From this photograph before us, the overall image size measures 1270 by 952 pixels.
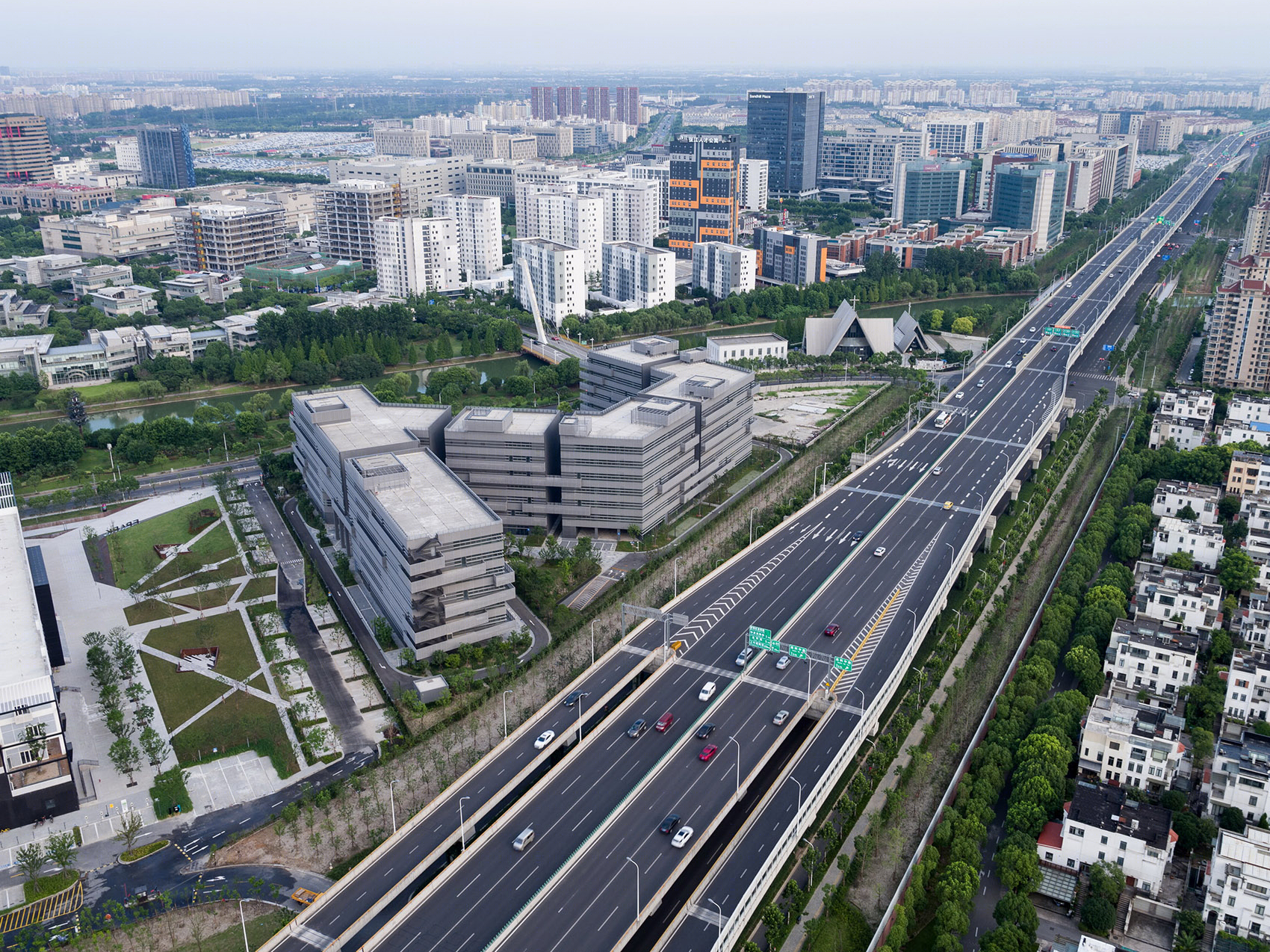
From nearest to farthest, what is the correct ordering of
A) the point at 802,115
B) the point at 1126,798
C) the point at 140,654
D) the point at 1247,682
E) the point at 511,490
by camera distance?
the point at 1126,798 → the point at 1247,682 → the point at 140,654 → the point at 511,490 → the point at 802,115

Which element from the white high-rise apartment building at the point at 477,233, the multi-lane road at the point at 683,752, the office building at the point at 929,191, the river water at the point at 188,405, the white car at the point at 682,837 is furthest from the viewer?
the office building at the point at 929,191

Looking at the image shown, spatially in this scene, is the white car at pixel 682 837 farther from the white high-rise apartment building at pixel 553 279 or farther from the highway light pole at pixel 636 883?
the white high-rise apartment building at pixel 553 279

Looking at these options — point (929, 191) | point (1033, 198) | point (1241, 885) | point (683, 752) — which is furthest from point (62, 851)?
point (929, 191)

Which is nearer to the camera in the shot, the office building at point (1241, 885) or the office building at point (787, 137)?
the office building at point (1241, 885)

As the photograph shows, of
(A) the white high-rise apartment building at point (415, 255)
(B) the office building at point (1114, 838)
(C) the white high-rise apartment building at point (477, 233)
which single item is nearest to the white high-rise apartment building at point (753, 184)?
(C) the white high-rise apartment building at point (477, 233)

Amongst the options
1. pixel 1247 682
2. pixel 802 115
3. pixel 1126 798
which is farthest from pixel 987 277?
pixel 1126 798

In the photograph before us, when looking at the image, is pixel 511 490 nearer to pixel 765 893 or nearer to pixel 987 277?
pixel 765 893
